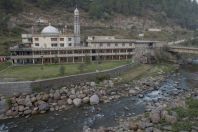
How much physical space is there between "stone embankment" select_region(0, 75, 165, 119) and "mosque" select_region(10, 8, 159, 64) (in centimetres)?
1841

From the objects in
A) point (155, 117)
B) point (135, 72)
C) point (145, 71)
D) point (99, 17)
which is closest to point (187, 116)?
point (155, 117)

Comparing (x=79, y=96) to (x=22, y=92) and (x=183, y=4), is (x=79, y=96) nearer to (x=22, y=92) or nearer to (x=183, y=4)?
(x=22, y=92)

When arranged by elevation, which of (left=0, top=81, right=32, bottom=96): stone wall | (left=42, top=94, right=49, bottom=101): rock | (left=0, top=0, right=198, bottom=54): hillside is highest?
(left=0, top=0, right=198, bottom=54): hillside

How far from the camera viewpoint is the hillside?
3957 inches

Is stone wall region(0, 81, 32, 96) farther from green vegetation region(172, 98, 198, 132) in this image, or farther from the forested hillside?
the forested hillside

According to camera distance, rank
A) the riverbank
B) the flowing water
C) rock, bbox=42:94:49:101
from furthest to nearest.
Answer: rock, bbox=42:94:49:101 < the riverbank < the flowing water

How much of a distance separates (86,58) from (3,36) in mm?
27364

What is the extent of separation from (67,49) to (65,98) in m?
25.8

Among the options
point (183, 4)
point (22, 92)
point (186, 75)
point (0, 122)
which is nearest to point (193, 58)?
point (186, 75)

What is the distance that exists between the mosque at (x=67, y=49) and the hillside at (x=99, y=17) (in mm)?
7087

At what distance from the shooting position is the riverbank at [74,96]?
45562mm

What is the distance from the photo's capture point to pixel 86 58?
74.2m

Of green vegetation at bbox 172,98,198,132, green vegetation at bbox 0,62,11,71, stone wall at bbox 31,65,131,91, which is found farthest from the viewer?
green vegetation at bbox 0,62,11,71

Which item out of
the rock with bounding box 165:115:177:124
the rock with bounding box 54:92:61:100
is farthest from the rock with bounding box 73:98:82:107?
the rock with bounding box 165:115:177:124
